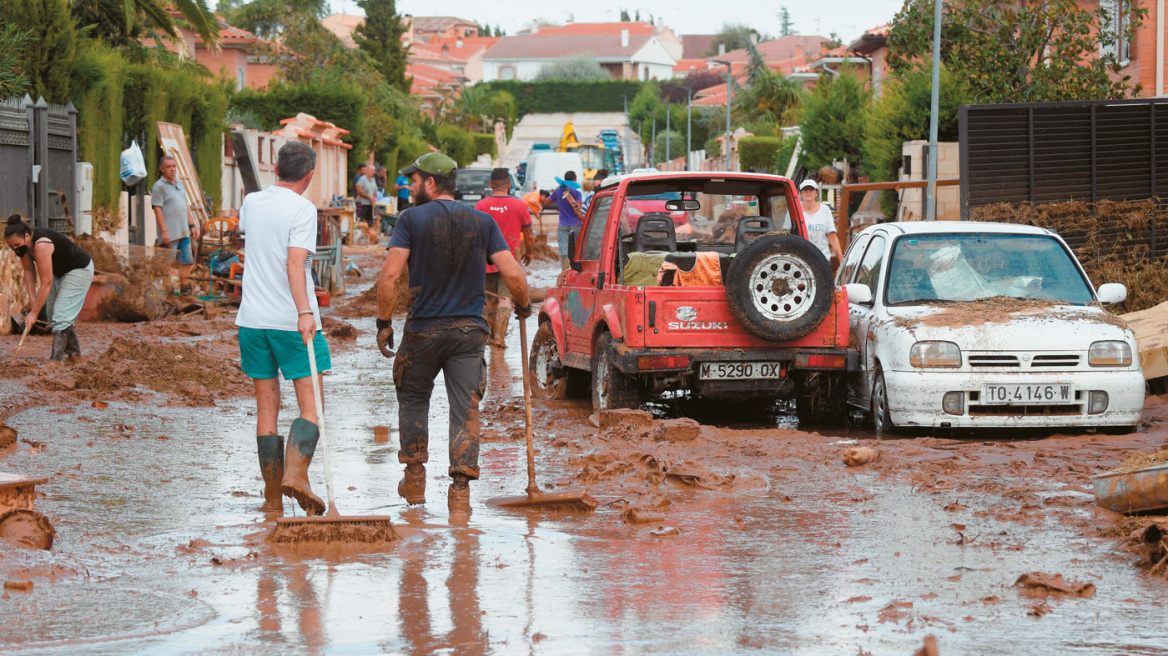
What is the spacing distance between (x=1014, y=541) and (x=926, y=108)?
19.4 metres

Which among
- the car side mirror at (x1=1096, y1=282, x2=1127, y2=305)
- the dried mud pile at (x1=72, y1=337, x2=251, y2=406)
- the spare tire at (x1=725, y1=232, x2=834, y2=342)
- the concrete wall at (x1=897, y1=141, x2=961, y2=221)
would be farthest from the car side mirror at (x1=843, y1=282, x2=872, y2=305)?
the concrete wall at (x1=897, y1=141, x2=961, y2=221)

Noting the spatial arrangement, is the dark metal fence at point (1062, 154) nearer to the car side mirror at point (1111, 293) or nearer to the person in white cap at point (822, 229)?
the person in white cap at point (822, 229)

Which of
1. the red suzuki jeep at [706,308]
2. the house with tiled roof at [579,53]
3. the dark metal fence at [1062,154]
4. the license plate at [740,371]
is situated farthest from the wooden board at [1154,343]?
the house with tiled roof at [579,53]

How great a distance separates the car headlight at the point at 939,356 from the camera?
902cm

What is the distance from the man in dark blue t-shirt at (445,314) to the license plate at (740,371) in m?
2.62

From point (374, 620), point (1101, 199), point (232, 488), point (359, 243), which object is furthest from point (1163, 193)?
point (359, 243)

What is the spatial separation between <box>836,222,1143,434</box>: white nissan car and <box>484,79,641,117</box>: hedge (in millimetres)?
111554

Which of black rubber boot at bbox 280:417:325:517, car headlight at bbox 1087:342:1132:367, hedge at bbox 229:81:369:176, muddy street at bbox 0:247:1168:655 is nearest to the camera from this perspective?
muddy street at bbox 0:247:1168:655

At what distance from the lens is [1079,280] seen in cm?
1013

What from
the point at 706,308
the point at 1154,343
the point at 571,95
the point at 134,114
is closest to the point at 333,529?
the point at 706,308

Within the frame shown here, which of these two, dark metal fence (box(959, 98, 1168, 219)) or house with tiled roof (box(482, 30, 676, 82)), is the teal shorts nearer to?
dark metal fence (box(959, 98, 1168, 219))

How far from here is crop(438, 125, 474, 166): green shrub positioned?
2876 inches

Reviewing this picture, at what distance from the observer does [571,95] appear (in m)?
120

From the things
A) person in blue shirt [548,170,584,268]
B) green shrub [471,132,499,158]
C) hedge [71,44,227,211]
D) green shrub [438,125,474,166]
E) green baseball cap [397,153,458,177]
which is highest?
green shrub [471,132,499,158]
